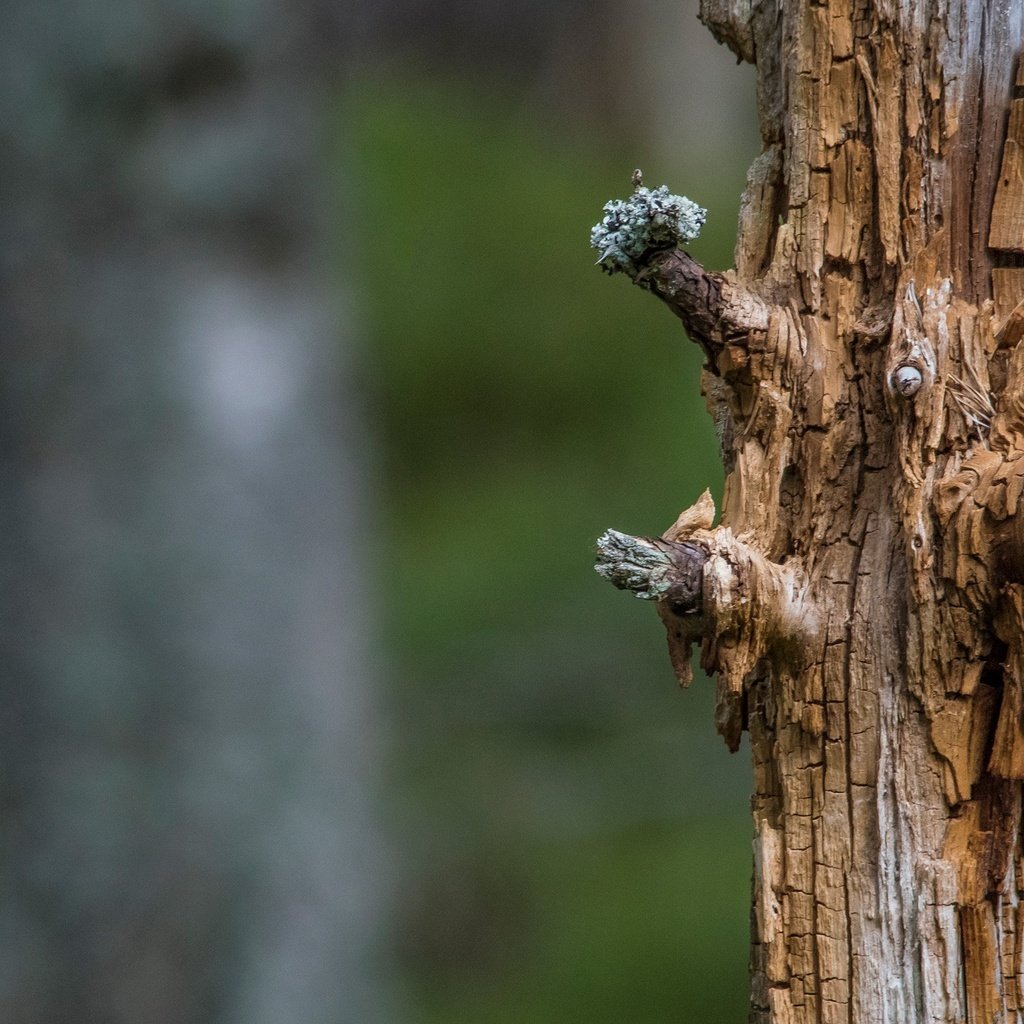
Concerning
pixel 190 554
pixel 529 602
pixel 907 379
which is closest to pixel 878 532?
pixel 907 379

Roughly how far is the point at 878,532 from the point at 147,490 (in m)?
1.51

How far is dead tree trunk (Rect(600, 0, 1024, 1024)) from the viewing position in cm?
86

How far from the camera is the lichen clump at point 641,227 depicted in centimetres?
84

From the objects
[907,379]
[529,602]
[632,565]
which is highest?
[529,602]

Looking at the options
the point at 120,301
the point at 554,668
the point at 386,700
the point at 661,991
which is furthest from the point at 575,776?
the point at 120,301

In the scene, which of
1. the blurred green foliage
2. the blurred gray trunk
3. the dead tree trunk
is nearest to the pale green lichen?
the dead tree trunk

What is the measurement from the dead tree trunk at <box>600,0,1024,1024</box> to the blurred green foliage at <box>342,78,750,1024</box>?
7.36ft

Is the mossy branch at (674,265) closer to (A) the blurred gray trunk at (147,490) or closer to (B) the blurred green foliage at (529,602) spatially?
(A) the blurred gray trunk at (147,490)

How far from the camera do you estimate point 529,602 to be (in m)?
4.52

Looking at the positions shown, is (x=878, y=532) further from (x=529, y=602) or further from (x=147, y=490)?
(x=529, y=602)

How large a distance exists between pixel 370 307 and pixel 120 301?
305 centimetres

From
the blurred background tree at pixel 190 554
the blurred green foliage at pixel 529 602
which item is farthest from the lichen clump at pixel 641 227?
the blurred green foliage at pixel 529 602

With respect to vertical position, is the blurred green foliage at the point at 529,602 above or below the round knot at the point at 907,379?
above

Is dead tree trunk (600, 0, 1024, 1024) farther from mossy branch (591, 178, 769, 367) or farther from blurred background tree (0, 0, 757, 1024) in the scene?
blurred background tree (0, 0, 757, 1024)
